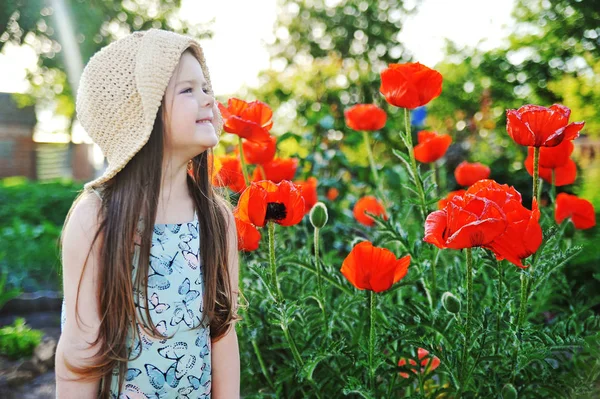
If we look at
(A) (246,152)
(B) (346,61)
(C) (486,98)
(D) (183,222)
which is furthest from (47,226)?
(B) (346,61)

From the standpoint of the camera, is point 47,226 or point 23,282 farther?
point 47,226

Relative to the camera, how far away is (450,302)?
4.73 ft

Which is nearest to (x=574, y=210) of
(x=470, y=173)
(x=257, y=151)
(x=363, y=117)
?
(x=470, y=173)

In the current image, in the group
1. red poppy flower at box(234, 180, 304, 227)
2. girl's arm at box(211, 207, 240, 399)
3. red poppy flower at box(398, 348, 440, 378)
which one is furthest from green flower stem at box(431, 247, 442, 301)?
girl's arm at box(211, 207, 240, 399)

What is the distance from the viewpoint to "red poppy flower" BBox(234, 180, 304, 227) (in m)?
1.52

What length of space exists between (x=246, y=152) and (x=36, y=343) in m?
1.84

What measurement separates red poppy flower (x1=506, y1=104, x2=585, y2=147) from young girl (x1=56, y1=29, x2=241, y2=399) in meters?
0.72

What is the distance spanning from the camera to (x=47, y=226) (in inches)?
215

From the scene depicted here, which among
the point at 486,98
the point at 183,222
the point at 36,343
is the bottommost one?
the point at 36,343

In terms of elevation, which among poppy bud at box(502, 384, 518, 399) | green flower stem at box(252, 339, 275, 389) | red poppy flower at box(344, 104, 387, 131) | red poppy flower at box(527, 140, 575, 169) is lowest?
poppy bud at box(502, 384, 518, 399)

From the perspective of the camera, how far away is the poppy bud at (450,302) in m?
1.43

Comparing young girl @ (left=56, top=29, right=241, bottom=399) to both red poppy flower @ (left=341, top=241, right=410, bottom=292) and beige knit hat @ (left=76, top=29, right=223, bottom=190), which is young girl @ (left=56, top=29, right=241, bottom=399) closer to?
beige knit hat @ (left=76, top=29, right=223, bottom=190)

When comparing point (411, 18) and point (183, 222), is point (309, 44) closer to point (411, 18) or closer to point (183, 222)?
point (411, 18)

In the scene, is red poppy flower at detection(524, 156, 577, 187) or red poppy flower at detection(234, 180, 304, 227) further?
red poppy flower at detection(524, 156, 577, 187)
